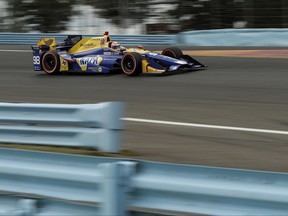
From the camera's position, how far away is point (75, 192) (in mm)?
3809

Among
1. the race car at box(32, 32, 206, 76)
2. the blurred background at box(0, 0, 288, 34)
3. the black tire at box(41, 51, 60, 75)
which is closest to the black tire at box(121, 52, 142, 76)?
the race car at box(32, 32, 206, 76)

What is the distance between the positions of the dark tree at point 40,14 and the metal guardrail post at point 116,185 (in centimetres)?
2107

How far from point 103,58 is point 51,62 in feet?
4.82

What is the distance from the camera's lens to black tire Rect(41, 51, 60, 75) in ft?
42.0

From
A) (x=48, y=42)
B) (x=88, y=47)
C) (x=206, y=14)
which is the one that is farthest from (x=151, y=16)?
(x=88, y=47)

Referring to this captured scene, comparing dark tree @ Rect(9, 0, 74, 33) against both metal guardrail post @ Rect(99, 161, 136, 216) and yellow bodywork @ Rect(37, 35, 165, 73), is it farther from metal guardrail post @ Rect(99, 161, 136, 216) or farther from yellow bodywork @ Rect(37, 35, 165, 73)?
metal guardrail post @ Rect(99, 161, 136, 216)

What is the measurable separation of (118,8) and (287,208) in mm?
20734

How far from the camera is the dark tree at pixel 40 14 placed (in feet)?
81.3

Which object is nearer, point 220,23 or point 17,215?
point 17,215

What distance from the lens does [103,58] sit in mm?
12211

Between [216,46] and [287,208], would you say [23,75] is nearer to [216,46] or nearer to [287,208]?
[216,46]

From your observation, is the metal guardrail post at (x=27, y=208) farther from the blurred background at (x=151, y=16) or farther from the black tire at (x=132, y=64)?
the blurred background at (x=151, y=16)

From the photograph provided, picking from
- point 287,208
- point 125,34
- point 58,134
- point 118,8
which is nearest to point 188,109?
point 58,134

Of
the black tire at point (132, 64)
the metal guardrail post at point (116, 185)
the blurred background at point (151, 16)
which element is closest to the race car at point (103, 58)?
the black tire at point (132, 64)
